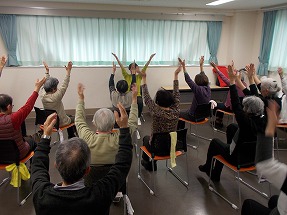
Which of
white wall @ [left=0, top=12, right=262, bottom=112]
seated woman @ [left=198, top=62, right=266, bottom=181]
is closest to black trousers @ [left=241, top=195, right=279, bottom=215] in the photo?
seated woman @ [left=198, top=62, right=266, bottom=181]

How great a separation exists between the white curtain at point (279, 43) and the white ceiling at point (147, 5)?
31 cm

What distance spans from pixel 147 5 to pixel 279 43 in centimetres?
323

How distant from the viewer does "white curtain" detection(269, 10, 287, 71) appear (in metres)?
5.22

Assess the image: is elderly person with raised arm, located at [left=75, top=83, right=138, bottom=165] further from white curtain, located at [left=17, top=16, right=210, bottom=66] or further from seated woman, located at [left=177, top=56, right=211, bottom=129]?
white curtain, located at [left=17, top=16, right=210, bottom=66]

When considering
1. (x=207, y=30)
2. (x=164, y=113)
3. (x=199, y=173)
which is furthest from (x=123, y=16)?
(x=199, y=173)

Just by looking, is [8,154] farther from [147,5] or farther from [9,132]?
[147,5]

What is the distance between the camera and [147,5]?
522 centimetres

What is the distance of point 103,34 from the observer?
532 centimetres

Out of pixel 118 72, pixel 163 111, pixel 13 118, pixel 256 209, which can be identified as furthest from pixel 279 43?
pixel 13 118

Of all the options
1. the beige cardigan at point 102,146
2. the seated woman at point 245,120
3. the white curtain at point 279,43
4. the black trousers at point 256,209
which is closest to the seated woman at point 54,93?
the beige cardigan at point 102,146

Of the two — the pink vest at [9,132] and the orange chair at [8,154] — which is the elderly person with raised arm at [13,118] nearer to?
the pink vest at [9,132]

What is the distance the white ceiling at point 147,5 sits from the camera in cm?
466

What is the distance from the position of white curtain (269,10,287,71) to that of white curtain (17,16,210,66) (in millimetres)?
1564

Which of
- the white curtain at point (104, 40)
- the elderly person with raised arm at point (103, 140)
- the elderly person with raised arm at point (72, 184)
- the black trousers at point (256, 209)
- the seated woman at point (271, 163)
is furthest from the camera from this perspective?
the white curtain at point (104, 40)
